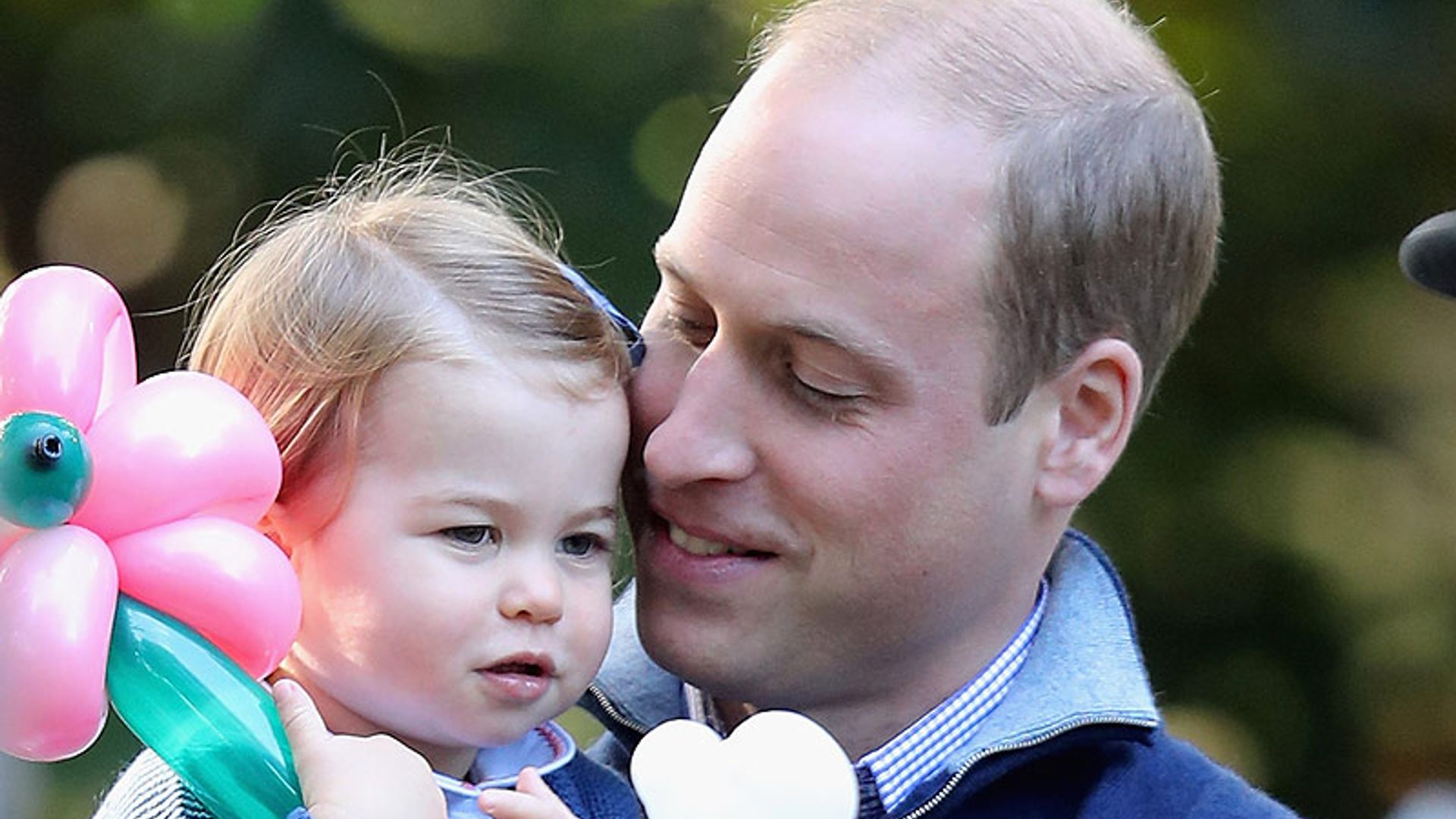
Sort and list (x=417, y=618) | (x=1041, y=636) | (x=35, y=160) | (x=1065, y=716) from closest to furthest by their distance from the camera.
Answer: (x=417, y=618) < (x=1065, y=716) < (x=1041, y=636) < (x=35, y=160)

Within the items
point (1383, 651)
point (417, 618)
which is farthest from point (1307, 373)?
point (417, 618)

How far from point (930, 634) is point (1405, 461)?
7.40ft

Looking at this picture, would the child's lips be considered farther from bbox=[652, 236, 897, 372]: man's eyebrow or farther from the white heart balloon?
bbox=[652, 236, 897, 372]: man's eyebrow

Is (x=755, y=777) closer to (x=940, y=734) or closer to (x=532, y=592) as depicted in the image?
(x=532, y=592)

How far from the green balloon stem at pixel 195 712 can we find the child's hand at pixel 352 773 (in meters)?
0.03

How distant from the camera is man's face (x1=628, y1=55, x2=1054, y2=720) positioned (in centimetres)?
240

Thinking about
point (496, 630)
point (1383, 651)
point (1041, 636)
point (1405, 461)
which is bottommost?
point (1383, 651)

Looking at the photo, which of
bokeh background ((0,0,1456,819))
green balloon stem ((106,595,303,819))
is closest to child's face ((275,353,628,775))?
green balloon stem ((106,595,303,819))

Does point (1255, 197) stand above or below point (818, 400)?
below

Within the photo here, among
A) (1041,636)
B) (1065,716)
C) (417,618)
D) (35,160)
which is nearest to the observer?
(417,618)

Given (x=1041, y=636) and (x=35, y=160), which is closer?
(x=1041, y=636)

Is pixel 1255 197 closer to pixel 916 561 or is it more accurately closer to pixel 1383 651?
pixel 1383 651

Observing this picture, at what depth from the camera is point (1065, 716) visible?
2.43m

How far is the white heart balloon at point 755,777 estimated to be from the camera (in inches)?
79.0
